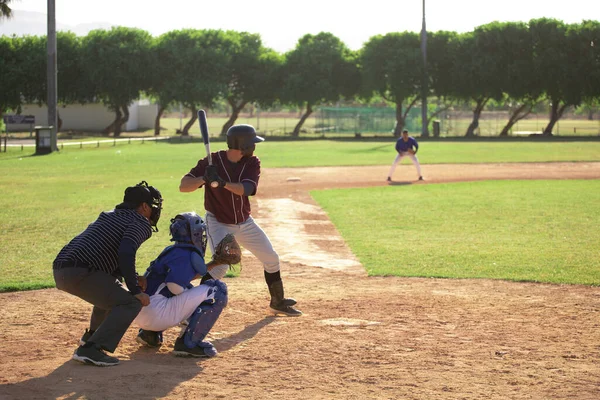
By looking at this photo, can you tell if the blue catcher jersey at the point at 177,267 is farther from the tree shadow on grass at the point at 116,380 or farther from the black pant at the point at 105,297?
the tree shadow on grass at the point at 116,380

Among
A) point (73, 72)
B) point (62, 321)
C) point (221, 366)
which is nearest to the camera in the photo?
point (221, 366)

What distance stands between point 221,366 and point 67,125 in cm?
7885

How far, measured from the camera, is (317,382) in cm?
684

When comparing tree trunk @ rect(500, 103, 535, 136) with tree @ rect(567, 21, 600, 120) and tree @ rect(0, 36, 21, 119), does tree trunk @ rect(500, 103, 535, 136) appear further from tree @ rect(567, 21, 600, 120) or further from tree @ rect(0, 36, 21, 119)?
tree @ rect(0, 36, 21, 119)

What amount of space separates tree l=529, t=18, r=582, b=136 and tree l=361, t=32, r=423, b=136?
402 inches

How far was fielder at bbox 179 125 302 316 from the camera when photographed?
345 inches

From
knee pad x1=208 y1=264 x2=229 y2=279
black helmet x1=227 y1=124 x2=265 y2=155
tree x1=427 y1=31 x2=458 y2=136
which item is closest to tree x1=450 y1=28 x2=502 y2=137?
tree x1=427 y1=31 x2=458 y2=136

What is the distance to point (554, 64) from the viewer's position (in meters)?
70.7

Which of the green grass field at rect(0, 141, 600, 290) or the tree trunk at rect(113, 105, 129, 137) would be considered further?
the tree trunk at rect(113, 105, 129, 137)

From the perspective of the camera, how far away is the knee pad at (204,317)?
7.52 metres

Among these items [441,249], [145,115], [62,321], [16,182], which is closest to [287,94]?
[145,115]

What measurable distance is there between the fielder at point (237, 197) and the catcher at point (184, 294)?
104cm

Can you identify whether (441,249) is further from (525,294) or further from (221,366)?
(221,366)

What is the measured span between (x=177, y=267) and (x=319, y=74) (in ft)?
238
